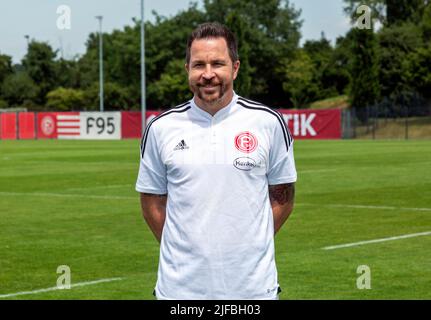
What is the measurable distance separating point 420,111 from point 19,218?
51761mm

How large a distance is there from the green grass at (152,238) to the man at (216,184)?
4.94 metres

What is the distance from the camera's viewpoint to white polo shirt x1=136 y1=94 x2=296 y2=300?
4.87 m

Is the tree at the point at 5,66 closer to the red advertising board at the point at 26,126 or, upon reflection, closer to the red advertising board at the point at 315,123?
the red advertising board at the point at 26,126

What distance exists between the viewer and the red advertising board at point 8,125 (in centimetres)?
6962

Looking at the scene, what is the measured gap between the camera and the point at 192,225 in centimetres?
489

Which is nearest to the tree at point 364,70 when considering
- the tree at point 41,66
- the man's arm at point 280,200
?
the tree at point 41,66

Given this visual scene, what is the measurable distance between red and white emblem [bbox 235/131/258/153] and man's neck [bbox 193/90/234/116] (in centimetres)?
17

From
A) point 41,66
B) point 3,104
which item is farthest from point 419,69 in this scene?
point 41,66

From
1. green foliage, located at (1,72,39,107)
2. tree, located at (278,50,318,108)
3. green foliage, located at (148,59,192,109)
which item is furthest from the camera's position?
green foliage, located at (1,72,39,107)

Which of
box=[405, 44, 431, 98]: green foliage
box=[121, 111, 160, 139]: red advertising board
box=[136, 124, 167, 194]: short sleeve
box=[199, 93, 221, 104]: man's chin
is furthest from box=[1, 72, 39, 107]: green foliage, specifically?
box=[199, 93, 221, 104]: man's chin

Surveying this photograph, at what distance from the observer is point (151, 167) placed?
5121mm

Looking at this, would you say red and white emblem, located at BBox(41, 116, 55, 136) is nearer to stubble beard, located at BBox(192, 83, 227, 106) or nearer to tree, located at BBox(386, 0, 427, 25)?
tree, located at BBox(386, 0, 427, 25)

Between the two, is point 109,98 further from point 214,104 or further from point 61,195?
point 214,104

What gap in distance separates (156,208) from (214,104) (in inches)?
29.3
